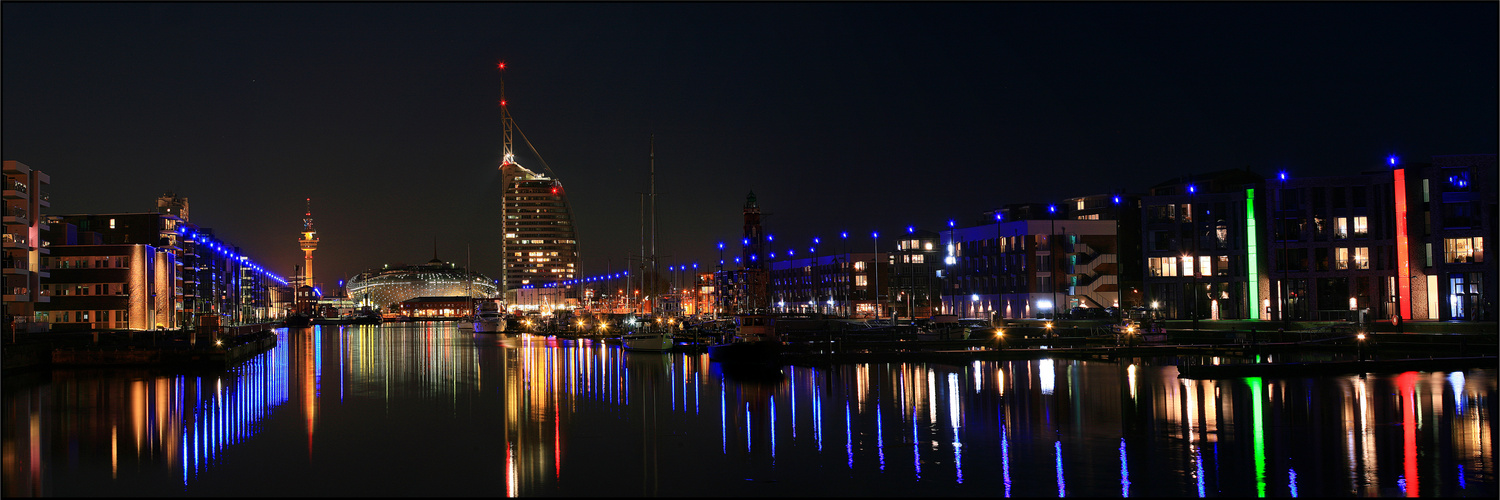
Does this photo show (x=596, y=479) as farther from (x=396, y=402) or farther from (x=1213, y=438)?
(x=396, y=402)

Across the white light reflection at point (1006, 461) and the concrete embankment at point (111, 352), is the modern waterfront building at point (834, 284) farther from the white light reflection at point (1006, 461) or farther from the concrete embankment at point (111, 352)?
the white light reflection at point (1006, 461)

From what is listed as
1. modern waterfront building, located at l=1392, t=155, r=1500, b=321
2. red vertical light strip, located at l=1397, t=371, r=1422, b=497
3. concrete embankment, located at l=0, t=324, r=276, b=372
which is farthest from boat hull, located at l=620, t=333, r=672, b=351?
modern waterfront building, located at l=1392, t=155, r=1500, b=321

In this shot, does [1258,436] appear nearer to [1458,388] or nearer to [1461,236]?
[1458,388]

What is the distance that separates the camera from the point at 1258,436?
30359 millimetres

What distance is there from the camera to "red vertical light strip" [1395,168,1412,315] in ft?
253

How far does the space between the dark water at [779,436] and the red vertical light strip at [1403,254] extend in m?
31.1

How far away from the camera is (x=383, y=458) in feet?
98.7

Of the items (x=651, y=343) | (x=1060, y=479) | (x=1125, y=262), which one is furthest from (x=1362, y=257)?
(x=1060, y=479)

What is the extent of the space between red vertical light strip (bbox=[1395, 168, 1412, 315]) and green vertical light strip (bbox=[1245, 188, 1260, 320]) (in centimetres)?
Answer: 1441

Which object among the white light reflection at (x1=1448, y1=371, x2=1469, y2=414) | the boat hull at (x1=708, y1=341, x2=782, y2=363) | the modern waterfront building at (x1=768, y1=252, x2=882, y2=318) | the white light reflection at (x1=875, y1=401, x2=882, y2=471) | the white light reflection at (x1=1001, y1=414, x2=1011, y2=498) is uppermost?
the modern waterfront building at (x1=768, y1=252, x2=882, y2=318)

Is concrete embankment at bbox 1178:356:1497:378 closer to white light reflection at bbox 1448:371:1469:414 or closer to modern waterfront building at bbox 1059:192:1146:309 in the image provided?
white light reflection at bbox 1448:371:1469:414

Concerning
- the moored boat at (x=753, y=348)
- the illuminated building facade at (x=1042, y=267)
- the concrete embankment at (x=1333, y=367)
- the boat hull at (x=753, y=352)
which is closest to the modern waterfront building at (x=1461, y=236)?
the concrete embankment at (x=1333, y=367)

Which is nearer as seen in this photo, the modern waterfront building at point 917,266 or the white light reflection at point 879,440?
the white light reflection at point 879,440

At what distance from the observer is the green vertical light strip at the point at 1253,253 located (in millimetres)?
92562
